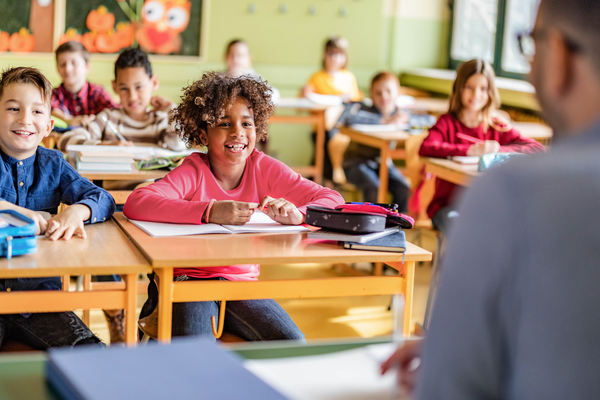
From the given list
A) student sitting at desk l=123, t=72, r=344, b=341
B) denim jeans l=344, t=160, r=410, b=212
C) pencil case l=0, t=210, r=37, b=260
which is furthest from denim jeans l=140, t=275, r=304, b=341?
denim jeans l=344, t=160, r=410, b=212

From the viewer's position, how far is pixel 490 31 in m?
6.16

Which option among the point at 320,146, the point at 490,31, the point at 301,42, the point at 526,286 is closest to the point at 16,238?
the point at 526,286

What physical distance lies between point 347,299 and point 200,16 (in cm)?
363

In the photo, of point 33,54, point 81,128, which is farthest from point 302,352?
point 33,54

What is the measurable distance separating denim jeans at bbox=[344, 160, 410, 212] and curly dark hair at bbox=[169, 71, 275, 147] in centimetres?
228

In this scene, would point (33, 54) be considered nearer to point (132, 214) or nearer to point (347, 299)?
point (347, 299)

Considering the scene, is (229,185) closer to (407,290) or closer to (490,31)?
(407,290)

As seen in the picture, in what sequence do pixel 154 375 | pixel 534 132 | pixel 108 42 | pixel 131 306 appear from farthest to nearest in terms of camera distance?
pixel 108 42
pixel 534 132
pixel 131 306
pixel 154 375

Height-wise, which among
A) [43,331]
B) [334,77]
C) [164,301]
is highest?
[334,77]

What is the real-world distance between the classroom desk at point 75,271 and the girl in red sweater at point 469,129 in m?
1.90

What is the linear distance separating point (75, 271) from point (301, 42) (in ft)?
17.7

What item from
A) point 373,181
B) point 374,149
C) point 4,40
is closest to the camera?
point 373,181

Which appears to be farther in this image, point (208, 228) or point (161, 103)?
point (161, 103)

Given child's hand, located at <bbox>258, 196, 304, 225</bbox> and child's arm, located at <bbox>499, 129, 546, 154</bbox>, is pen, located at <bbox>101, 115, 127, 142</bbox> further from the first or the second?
child's arm, located at <bbox>499, 129, 546, 154</bbox>
